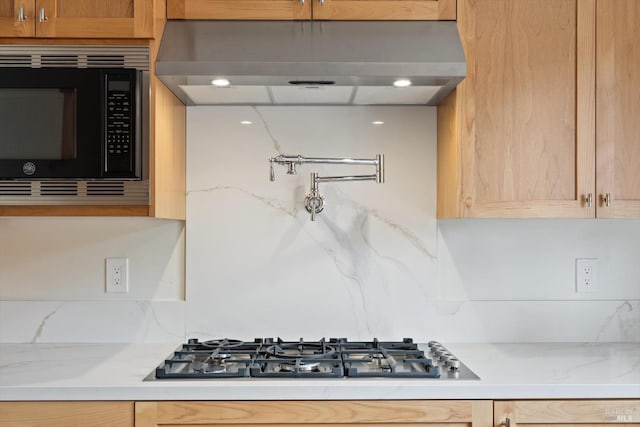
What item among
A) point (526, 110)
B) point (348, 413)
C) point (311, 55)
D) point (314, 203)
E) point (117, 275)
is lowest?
point (348, 413)

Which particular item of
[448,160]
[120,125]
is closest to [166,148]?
[120,125]

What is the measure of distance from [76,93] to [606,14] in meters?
1.56

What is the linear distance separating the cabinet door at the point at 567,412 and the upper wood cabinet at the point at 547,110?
553mm

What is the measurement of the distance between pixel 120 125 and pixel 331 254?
0.83m

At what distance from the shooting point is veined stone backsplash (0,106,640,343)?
2182 millimetres

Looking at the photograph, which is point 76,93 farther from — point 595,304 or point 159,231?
point 595,304

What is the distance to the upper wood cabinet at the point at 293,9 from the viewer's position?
73.3 inches

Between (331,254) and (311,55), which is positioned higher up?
(311,55)

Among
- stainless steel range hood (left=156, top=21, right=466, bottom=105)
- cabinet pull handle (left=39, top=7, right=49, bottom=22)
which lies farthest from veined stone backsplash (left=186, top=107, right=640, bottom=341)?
cabinet pull handle (left=39, top=7, right=49, bottom=22)

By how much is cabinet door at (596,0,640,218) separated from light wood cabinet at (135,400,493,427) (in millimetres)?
755

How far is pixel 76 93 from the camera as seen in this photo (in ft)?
5.77

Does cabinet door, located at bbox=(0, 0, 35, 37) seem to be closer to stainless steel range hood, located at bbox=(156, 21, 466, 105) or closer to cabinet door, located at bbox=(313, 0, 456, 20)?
stainless steel range hood, located at bbox=(156, 21, 466, 105)

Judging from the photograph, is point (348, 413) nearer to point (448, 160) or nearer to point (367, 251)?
point (367, 251)

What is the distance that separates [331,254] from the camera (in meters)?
2.20
